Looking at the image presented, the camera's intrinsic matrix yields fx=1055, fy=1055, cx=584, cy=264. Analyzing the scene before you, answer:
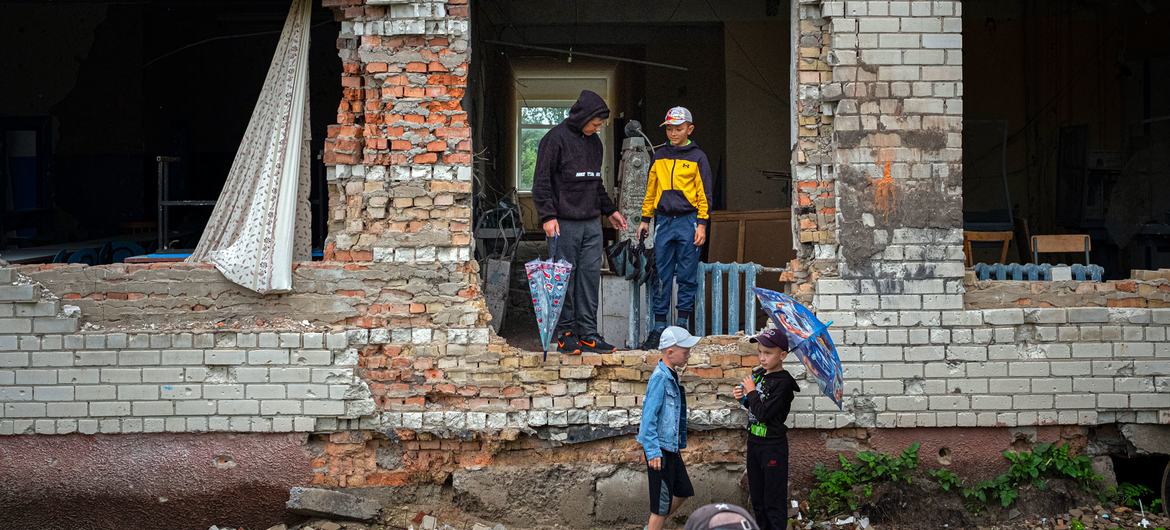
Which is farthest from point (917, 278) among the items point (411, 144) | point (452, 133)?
point (411, 144)

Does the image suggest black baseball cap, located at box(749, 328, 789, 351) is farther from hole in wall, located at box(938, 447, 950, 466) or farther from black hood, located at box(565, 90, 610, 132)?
black hood, located at box(565, 90, 610, 132)

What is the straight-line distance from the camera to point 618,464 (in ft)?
22.0

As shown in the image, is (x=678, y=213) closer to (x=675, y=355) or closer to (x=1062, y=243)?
(x=675, y=355)

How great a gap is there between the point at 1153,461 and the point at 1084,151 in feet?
14.9

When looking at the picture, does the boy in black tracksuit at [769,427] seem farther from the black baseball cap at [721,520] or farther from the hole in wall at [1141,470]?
the hole in wall at [1141,470]

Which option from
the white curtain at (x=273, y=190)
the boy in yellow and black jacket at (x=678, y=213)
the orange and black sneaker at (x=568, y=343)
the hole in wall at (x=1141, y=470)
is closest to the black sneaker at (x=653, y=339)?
the boy in yellow and black jacket at (x=678, y=213)

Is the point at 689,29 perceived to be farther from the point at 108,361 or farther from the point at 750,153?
the point at 108,361

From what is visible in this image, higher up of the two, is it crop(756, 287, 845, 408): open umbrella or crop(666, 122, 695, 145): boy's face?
crop(666, 122, 695, 145): boy's face

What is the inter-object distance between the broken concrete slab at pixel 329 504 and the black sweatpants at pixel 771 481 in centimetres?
242

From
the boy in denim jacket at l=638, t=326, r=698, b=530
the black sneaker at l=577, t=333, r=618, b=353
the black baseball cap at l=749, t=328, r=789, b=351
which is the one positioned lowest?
the boy in denim jacket at l=638, t=326, r=698, b=530

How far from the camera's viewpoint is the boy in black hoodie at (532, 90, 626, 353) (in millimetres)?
6945

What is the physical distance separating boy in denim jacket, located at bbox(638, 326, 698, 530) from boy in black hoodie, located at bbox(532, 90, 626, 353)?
1.19m

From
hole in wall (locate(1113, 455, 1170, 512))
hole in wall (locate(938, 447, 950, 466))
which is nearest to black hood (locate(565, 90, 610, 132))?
hole in wall (locate(938, 447, 950, 466))

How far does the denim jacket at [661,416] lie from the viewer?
5660 mm
